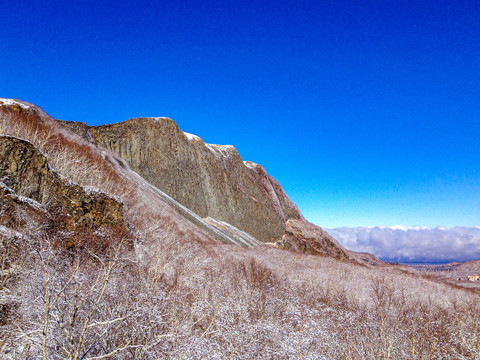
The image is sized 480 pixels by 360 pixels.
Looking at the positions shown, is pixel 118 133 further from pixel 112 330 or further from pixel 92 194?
pixel 112 330

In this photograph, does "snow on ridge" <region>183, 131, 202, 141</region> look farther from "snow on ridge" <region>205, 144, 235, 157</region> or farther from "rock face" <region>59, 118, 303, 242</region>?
"snow on ridge" <region>205, 144, 235, 157</region>

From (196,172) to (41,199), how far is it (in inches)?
1214

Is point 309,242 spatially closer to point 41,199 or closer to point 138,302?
point 41,199

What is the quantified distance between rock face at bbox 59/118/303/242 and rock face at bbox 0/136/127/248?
25.3 metres

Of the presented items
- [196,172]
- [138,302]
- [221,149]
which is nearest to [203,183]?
[196,172]

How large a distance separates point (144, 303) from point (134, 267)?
85.5 inches

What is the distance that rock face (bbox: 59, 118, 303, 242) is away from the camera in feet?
105

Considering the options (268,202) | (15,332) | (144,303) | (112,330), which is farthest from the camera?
(268,202)

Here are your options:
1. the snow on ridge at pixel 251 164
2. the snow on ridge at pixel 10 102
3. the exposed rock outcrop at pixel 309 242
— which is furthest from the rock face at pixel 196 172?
the snow on ridge at pixel 10 102

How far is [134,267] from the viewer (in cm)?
613

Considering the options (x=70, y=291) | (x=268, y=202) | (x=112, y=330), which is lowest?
(x=112, y=330)

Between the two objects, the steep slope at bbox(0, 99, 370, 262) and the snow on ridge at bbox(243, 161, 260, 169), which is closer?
the steep slope at bbox(0, 99, 370, 262)

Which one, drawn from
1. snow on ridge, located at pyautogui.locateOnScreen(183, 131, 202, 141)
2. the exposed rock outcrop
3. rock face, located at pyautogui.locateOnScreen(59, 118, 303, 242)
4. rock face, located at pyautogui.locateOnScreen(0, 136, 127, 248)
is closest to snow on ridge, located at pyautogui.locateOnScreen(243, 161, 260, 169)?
rock face, located at pyautogui.locateOnScreen(59, 118, 303, 242)

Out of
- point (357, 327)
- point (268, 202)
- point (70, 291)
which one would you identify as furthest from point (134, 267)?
point (268, 202)
